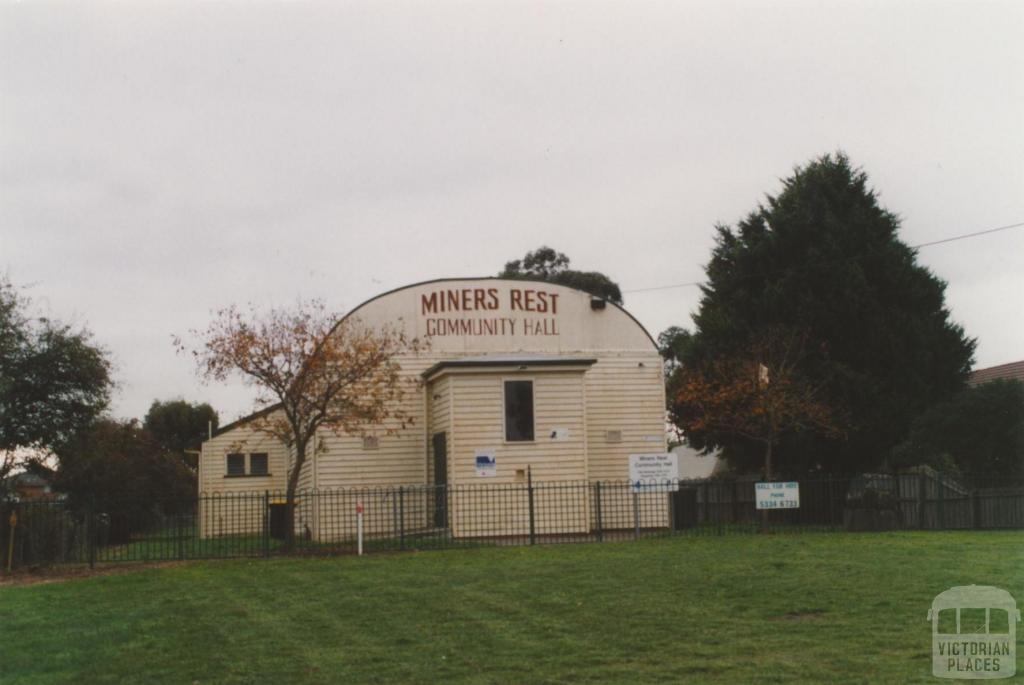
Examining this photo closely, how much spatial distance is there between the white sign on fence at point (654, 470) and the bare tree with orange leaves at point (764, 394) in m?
3.32

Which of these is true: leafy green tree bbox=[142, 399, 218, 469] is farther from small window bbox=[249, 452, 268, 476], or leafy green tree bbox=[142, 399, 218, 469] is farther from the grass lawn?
the grass lawn

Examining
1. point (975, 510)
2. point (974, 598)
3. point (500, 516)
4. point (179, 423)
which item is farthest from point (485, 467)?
point (179, 423)

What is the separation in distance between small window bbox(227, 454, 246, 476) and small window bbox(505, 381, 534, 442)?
1492cm

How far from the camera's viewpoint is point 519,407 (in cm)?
2848

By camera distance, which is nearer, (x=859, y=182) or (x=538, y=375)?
(x=538, y=375)

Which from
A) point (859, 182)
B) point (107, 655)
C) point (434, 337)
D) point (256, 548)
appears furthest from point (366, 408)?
point (859, 182)

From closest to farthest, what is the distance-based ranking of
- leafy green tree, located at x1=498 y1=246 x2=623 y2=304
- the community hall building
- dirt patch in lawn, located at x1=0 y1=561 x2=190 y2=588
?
dirt patch in lawn, located at x1=0 y1=561 x2=190 y2=588 < the community hall building < leafy green tree, located at x1=498 y1=246 x2=623 y2=304

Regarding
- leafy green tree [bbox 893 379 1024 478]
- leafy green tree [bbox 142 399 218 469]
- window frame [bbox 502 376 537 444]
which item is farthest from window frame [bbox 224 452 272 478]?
leafy green tree [bbox 142 399 218 469]

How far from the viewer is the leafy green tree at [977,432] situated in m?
32.1

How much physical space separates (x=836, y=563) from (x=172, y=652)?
31.3ft

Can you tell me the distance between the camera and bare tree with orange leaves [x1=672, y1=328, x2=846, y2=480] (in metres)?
28.6

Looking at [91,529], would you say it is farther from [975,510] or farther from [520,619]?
[975,510]

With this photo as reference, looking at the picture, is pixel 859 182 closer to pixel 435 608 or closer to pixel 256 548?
pixel 256 548

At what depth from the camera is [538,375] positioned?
2842cm
